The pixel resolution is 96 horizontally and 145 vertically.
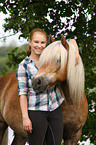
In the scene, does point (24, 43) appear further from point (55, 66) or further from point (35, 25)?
point (55, 66)

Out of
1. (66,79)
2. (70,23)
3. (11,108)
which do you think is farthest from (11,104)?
(70,23)

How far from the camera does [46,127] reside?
157 cm

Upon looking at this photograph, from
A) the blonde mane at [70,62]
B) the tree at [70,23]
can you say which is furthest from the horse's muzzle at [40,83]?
the tree at [70,23]

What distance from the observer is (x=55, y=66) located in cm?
154

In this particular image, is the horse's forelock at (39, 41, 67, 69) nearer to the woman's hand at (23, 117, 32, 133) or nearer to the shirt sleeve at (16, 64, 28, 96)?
the shirt sleeve at (16, 64, 28, 96)

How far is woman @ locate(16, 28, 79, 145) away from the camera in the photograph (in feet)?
5.14

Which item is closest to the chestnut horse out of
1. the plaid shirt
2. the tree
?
the plaid shirt

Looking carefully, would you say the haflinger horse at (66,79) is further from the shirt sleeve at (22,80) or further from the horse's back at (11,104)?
the horse's back at (11,104)

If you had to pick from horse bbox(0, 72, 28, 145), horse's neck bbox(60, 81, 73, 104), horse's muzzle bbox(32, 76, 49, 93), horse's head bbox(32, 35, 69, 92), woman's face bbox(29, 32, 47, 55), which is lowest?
horse bbox(0, 72, 28, 145)

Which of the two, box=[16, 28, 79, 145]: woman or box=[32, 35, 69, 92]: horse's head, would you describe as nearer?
box=[32, 35, 69, 92]: horse's head

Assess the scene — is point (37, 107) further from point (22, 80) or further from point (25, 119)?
point (22, 80)

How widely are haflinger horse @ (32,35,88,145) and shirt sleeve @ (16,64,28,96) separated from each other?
18 centimetres

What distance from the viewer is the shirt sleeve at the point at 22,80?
1.64 m

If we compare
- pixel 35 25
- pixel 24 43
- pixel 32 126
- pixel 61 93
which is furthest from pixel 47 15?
pixel 32 126
